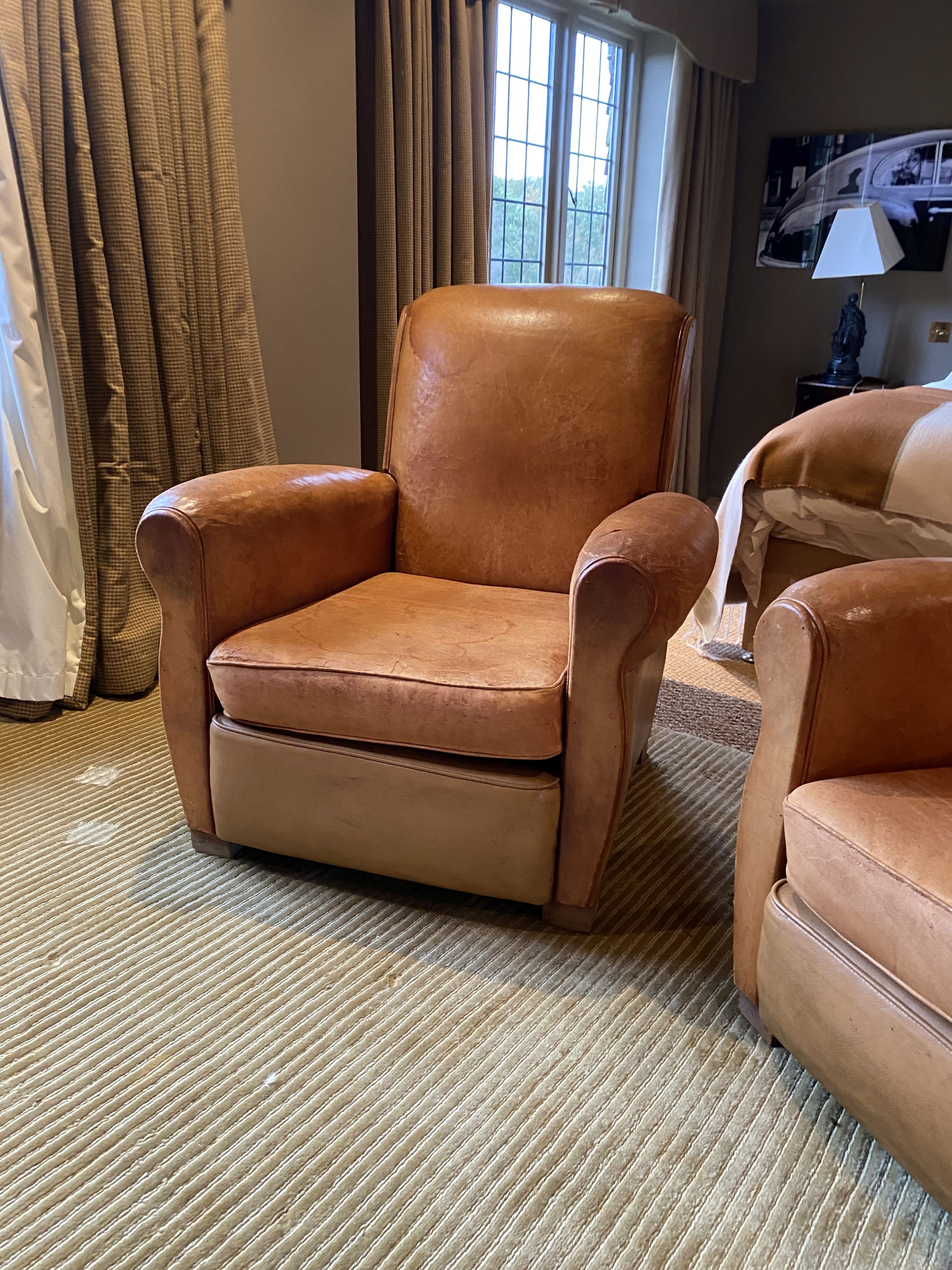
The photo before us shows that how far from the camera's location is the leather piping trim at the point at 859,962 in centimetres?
92

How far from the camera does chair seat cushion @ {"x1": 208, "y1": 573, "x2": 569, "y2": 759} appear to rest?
132cm

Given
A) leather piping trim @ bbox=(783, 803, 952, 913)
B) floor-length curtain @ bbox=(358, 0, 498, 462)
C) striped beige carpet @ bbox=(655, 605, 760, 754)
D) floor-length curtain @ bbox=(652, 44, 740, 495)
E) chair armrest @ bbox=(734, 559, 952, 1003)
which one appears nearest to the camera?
leather piping trim @ bbox=(783, 803, 952, 913)

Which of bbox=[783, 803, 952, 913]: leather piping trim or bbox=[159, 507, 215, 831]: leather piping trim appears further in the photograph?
bbox=[159, 507, 215, 831]: leather piping trim

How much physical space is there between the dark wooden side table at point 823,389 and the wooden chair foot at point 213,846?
3.25m

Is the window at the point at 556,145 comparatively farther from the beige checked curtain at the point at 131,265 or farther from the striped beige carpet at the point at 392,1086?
the striped beige carpet at the point at 392,1086

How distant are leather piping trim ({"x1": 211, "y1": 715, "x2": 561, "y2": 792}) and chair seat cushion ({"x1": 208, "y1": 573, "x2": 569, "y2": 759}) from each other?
0.04ft

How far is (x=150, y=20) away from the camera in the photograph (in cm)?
201

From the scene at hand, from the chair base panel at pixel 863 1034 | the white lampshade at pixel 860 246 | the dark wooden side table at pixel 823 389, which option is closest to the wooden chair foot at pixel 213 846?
the chair base panel at pixel 863 1034

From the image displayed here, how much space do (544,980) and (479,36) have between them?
9.54ft

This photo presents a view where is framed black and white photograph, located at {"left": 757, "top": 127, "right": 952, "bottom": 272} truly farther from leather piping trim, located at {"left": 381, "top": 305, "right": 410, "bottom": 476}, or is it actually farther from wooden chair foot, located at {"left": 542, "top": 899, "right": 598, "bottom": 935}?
wooden chair foot, located at {"left": 542, "top": 899, "right": 598, "bottom": 935}

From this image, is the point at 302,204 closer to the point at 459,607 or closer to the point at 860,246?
the point at 459,607

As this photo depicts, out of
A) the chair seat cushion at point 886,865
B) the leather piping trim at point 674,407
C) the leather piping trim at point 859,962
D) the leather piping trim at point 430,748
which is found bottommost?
the leather piping trim at point 859,962

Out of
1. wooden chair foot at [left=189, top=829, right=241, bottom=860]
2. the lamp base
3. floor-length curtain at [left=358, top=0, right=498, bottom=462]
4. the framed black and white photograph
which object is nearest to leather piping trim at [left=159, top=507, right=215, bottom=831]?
wooden chair foot at [left=189, top=829, right=241, bottom=860]

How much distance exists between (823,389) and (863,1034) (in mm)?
3554
